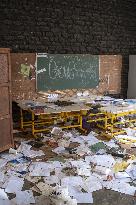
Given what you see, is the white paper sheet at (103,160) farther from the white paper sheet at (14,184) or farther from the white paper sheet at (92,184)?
the white paper sheet at (14,184)

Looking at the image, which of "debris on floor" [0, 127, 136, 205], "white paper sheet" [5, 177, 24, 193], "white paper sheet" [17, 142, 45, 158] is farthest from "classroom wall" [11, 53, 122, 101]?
"white paper sheet" [5, 177, 24, 193]

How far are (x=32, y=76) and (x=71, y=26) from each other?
5.27 feet

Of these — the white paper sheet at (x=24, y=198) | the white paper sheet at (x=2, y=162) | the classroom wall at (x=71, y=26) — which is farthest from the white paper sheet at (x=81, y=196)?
the classroom wall at (x=71, y=26)

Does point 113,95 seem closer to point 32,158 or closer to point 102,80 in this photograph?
point 102,80

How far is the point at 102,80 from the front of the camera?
708 cm

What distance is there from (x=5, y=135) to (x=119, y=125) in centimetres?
288

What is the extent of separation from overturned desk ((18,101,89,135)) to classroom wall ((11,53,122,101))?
367 mm

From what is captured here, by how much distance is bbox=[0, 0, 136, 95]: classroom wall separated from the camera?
19.3ft

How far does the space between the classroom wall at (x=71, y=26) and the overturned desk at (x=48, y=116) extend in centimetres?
144

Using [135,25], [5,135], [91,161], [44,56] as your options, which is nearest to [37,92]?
[44,56]

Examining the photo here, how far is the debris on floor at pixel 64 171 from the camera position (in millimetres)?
3393

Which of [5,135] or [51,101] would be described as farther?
[51,101]

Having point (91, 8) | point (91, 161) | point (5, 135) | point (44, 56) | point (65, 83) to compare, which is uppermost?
point (91, 8)

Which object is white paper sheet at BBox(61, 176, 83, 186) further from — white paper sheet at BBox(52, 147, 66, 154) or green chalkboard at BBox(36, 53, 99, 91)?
green chalkboard at BBox(36, 53, 99, 91)
